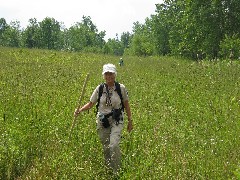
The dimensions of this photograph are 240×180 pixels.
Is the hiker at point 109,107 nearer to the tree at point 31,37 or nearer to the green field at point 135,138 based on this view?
the green field at point 135,138

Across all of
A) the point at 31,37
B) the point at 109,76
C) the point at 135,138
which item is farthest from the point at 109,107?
the point at 31,37

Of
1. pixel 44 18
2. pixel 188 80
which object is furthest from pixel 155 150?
pixel 44 18

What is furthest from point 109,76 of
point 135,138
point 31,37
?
point 31,37

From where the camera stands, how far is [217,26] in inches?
1051

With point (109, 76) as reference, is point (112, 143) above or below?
below

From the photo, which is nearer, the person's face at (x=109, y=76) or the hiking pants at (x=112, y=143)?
the hiking pants at (x=112, y=143)

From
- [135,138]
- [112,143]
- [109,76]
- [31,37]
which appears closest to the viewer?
[112,143]

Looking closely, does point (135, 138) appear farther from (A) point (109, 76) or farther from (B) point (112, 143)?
(A) point (109, 76)

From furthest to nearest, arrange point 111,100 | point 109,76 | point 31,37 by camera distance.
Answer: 1. point 31,37
2. point 111,100
3. point 109,76

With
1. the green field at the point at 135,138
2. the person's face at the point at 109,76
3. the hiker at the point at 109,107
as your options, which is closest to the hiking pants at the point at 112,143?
the hiker at the point at 109,107

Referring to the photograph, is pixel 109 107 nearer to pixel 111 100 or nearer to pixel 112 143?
pixel 111 100

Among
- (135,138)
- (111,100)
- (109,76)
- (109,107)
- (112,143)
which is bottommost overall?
(135,138)

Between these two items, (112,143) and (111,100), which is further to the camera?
(111,100)

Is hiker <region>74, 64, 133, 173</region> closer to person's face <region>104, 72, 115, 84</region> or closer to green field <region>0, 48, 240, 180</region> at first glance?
person's face <region>104, 72, 115, 84</region>
